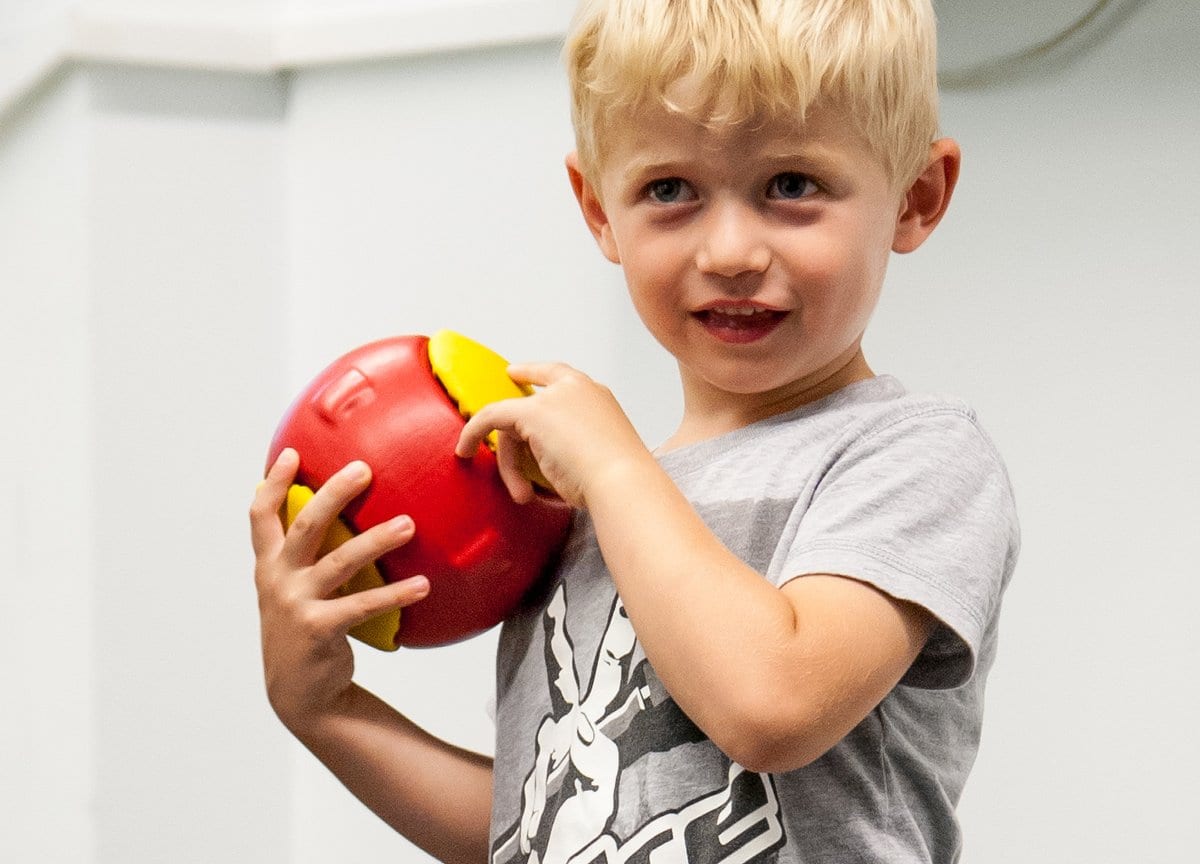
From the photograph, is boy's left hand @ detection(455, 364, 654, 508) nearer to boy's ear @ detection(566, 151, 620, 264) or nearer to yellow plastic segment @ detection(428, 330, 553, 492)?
yellow plastic segment @ detection(428, 330, 553, 492)

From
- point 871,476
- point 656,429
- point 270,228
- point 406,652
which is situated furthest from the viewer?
point 270,228

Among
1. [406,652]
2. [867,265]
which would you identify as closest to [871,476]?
[867,265]

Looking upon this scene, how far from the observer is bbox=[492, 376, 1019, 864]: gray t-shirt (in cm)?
84

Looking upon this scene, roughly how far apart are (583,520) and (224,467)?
1.03 meters

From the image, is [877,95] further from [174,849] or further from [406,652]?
[174,849]

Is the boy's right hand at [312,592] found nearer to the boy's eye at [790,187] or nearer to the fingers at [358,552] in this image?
the fingers at [358,552]

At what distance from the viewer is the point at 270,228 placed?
6.52 ft

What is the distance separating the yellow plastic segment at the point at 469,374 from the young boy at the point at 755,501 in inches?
0.7

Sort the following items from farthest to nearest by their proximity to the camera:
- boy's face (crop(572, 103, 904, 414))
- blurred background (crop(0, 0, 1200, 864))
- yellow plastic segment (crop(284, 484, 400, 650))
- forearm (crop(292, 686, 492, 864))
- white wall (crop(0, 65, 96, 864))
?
white wall (crop(0, 65, 96, 864))
blurred background (crop(0, 0, 1200, 864))
forearm (crop(292, 686, 492, 864))
yellow plastic segment (crop(284, 484, 400, 650))
boy's face (crop(572, 103, 904, 414))

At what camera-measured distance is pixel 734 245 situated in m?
0.89

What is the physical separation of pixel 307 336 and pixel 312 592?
1000 millimetres

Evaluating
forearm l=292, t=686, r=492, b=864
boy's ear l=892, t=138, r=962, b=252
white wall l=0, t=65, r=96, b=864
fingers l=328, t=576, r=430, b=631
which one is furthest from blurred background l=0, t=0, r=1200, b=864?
fingers l=328, t=576, r=430, b=631

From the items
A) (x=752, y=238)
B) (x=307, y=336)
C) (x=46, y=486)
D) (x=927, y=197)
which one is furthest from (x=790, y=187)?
(x=46, y=486)

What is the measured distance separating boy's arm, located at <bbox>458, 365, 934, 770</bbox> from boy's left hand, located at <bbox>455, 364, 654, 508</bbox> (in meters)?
0.03
